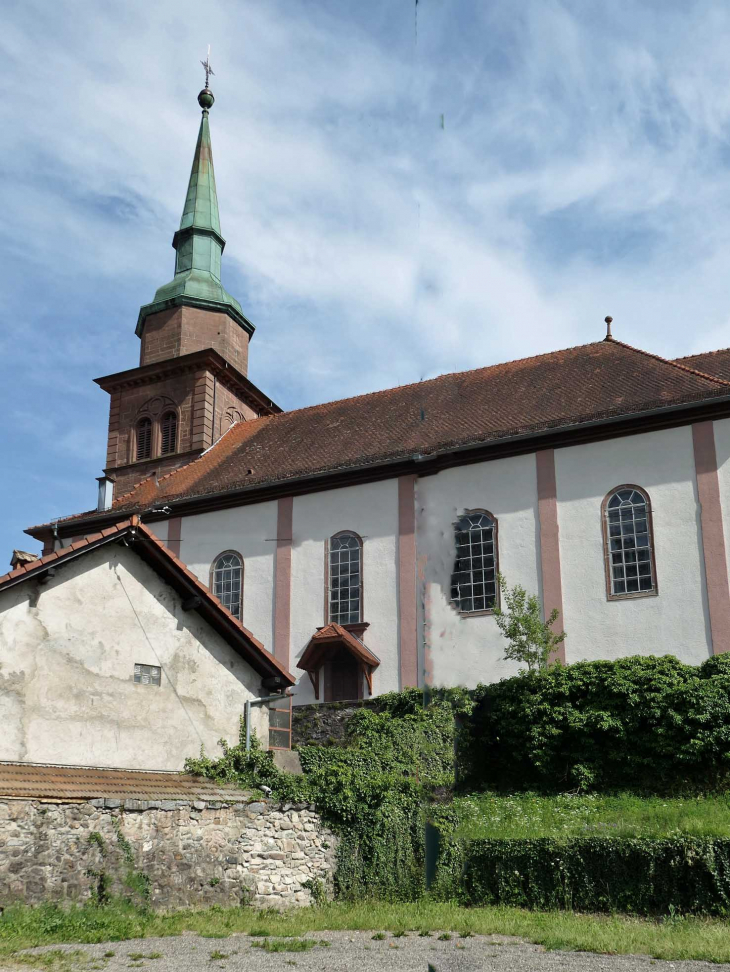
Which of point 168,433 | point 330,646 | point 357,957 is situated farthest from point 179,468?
point 357,957

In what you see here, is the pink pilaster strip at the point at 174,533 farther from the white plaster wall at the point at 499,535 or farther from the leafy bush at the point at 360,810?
the leafy bush at the point at 360,810

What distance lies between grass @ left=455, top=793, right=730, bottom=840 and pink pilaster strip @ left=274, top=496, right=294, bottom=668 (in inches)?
342

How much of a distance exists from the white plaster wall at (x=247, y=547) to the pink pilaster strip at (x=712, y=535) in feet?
35.7

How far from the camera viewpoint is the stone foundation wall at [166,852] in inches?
481

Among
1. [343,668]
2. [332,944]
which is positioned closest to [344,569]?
[343,668]

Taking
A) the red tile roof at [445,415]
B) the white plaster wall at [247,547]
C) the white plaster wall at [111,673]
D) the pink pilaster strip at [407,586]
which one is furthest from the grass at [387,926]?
the white plaster wall at [247,547]

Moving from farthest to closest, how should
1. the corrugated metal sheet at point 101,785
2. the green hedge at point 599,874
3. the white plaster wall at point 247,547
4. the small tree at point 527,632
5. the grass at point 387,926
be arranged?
the white plaster wall at point 247,547, the small tree at point 527,632, the corrugated metal sheet at point 101,785, the green hedge at point 599,874, the grass at point 387,926

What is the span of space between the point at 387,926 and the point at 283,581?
1456 cm

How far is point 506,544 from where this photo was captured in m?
23.9

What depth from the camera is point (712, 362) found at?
84.3 feet

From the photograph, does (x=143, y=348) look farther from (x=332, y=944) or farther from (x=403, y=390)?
(x=332, y=944)

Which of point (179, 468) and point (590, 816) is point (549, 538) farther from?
point (179, 468)

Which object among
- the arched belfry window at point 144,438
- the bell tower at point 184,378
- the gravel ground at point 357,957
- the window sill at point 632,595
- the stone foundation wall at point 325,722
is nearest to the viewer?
the gravel ground at point 357,957

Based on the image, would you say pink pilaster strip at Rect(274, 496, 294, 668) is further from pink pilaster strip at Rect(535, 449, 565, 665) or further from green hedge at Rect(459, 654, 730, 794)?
green hedge at Rect(459, 654, 730, 794)
